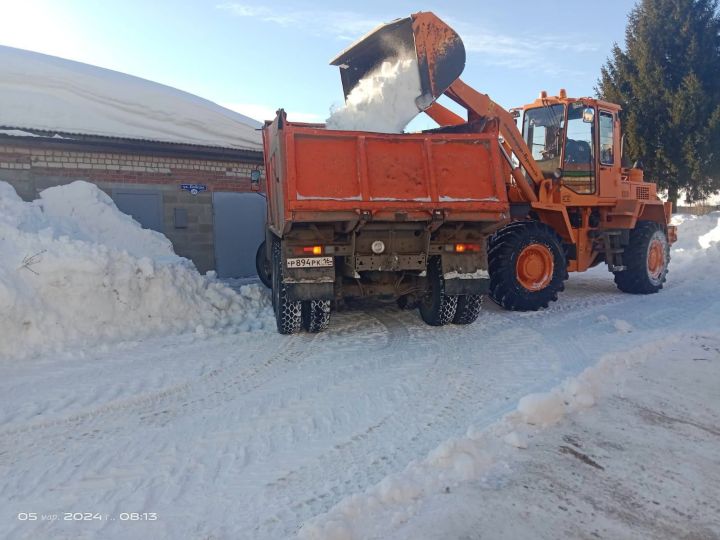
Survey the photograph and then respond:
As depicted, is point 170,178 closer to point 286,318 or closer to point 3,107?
point 3,107

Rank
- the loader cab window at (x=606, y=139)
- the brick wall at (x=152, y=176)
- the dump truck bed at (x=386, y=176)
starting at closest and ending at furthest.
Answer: the dump truck bed at (x=386, y=176) < the loader cab window at (x=606, y=139) < the brick wall at (x=152, y=176)

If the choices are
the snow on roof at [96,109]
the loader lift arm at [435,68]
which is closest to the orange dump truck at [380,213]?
the loader lift arm at [435,68]

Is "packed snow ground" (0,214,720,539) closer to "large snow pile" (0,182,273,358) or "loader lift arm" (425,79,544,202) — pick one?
"large snow pile" (0,182,273,358)

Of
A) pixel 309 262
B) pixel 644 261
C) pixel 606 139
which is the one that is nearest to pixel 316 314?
pixel 309 262

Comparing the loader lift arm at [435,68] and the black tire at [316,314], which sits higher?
the loader lift arm at [435,68]

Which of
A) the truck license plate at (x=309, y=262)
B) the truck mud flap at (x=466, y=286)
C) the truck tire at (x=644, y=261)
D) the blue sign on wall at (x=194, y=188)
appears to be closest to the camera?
the truck license plate at (x=309, y=262)

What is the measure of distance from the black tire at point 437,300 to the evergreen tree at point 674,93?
2085 cm

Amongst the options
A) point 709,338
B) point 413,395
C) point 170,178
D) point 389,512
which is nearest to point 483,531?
point 389,512

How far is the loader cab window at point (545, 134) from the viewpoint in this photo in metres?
9.19

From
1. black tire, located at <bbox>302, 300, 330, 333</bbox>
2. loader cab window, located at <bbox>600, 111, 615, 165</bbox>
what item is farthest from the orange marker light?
loader cab window, located at <bbox>600, 111, 615, 165</bbox>

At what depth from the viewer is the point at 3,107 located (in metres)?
10.1

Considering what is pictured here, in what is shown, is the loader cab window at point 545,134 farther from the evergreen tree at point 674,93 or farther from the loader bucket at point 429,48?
the evergreen tree at point 674,93

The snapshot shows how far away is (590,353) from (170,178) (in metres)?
8.71

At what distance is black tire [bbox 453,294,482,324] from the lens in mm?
7383
